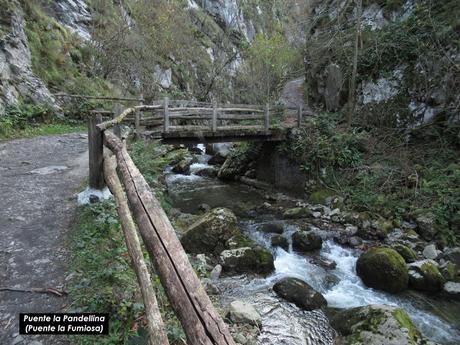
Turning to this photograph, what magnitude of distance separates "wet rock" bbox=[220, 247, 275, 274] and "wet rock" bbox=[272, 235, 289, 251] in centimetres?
116

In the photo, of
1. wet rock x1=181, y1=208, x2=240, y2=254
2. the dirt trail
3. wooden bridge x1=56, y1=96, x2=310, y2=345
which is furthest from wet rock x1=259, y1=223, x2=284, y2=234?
wooden bridge x1=56, y1=96, x2=310, y2=345

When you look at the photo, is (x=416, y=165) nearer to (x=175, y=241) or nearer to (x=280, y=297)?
(x=280, y=297)

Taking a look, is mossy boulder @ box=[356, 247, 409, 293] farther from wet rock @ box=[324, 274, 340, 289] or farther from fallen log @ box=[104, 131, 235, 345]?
fallen log @ box=[104, 131, 235, 345]

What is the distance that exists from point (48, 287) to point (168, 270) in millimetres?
1799

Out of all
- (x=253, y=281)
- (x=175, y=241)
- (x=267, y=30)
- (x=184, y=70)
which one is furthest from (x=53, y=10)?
(x=267, y=30)

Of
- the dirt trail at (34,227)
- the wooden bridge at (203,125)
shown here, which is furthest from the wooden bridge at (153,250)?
the wooden bridge at (203,125)

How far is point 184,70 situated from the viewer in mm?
28938

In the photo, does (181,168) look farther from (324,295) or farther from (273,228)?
(324,295)

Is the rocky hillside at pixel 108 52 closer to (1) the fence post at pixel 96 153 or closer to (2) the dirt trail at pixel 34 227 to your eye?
(2) the dirt trail at pixel 34 227

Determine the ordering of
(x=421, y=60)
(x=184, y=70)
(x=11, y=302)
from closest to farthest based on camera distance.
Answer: (x=11, y=302)
(x=421, y=60)
(x=184, y=70)

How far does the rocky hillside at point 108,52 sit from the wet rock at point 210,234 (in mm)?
8099

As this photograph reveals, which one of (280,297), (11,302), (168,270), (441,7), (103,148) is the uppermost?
(441,7)

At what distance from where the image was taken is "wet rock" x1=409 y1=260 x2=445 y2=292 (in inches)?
256

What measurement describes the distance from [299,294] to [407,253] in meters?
3.12
